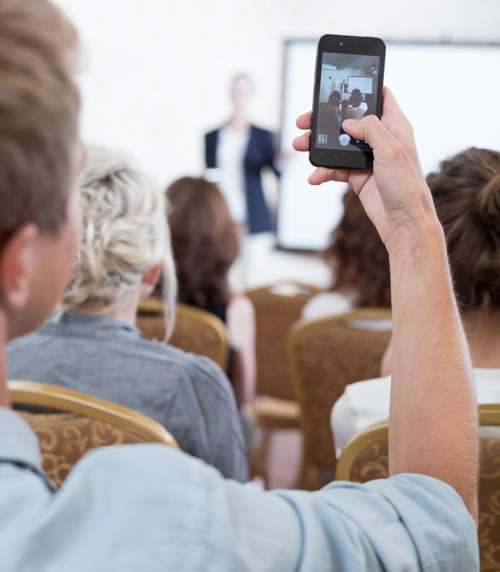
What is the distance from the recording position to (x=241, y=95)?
6.07 meters

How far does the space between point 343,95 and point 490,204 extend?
36cm

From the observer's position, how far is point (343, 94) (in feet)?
3.36

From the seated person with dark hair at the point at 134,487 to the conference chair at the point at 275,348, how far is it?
2.16 metres

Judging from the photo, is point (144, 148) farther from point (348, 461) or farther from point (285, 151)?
point (348, 461)

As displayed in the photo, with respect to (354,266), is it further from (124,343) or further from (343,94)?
(343,94)

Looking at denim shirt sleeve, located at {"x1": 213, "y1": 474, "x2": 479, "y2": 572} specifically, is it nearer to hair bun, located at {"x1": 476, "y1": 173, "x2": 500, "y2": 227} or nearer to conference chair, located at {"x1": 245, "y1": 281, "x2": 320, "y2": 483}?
hair bun, located at {"x1": 476, "y1": 173, "x2": 500, "y2": 227}

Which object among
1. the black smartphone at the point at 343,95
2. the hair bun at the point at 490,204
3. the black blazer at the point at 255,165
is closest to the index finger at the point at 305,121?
the black smartphone at the point at 343,95

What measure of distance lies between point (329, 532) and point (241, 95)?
5672mm

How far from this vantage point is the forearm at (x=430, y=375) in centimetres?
73

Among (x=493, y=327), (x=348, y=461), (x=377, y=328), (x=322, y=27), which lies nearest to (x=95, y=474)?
(x=348, y=461)

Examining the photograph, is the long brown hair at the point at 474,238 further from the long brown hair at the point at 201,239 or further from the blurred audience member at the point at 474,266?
the long brown hair at the point at 201,239

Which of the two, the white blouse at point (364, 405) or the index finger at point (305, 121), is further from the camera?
the white blouse at point (364, 405)

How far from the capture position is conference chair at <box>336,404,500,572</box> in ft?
3.49

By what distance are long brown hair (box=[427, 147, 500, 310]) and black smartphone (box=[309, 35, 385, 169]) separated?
12.4 inches
